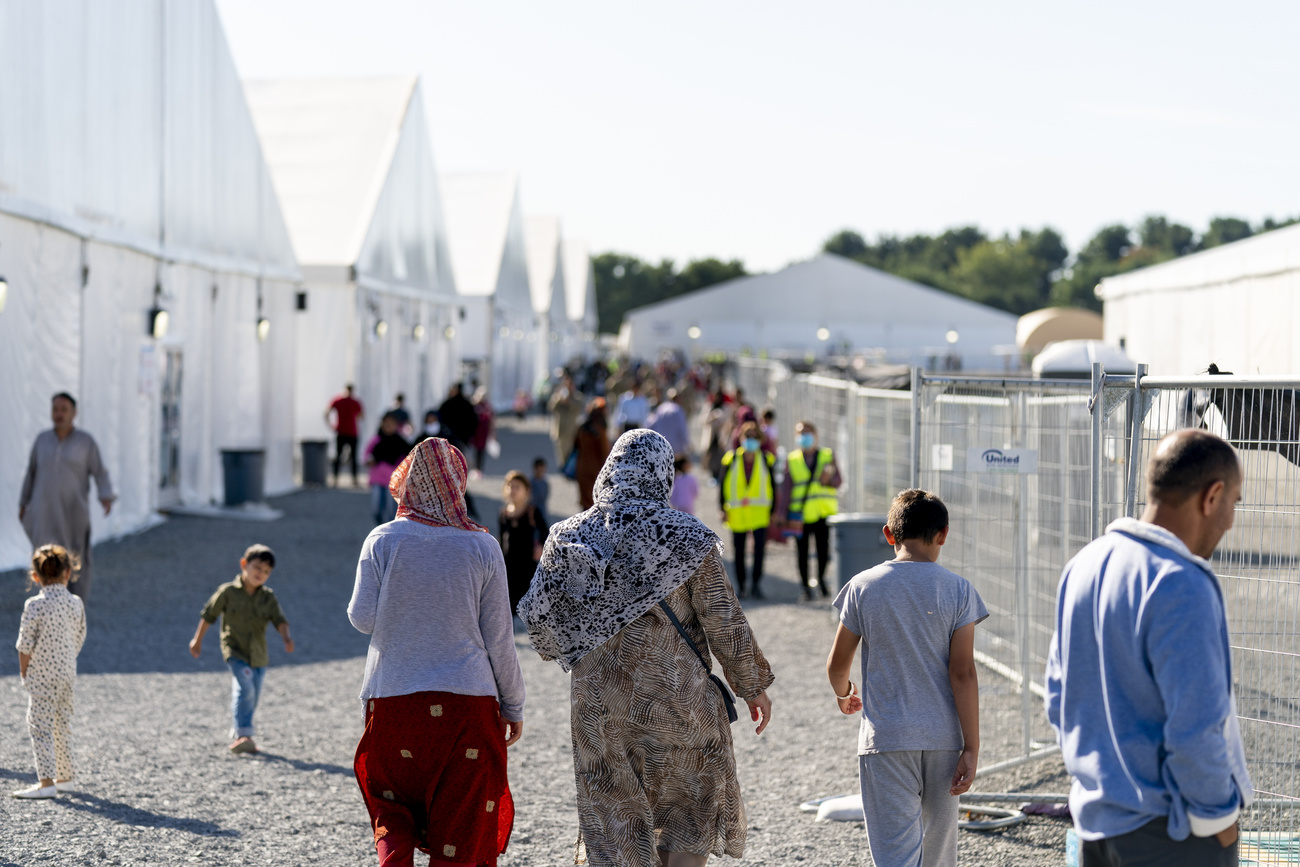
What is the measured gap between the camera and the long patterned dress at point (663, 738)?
14.2 feet

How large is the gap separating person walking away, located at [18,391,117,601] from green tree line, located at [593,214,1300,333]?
336ft

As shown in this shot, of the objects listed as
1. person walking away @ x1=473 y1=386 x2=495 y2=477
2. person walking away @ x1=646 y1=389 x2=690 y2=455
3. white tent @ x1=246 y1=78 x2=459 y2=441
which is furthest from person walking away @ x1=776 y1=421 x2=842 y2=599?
white tent @ x1=246 y1=78 x2=459 y2=441

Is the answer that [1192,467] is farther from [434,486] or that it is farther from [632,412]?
[632,412]

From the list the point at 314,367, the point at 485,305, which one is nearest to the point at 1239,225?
the point at 485,305

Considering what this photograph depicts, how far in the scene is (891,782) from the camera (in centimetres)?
437

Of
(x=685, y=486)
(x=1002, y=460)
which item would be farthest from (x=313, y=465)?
(x=1002, y=460)

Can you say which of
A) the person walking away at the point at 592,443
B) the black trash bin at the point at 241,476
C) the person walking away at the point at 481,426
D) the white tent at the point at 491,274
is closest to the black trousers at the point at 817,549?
the person walking away at the point at 592,443

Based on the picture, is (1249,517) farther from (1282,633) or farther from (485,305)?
(485,305)

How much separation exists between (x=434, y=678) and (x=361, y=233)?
2233 cm

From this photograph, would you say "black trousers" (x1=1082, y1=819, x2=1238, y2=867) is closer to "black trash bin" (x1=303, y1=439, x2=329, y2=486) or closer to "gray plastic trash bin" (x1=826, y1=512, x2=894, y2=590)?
"gray plastic trash bin" (x1=826, y1=512, x2=894, y2=590)

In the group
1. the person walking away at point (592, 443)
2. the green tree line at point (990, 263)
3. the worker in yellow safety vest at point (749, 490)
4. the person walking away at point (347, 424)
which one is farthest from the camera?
the green tree line at point (990, 263)

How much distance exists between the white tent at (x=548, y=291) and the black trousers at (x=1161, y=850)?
54.2m

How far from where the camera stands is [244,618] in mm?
7246

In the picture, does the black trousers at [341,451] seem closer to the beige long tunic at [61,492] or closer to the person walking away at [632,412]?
the person walking away at [632,412]
